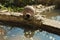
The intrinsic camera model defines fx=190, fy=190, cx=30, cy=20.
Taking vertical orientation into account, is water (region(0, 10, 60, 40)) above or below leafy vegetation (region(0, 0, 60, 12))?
below

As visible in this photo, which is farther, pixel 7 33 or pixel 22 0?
pixel 22 0

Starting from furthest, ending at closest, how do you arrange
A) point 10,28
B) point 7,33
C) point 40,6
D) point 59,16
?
point 40,6
point 59,16
point 10,28
point 7,33

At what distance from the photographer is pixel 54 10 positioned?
977cm

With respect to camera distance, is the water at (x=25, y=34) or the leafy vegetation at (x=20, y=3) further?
the leafy vegetation at (x=20, y=3)

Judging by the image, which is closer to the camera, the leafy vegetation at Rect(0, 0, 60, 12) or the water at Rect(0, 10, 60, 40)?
the water at Rect(0, 10, 60, 40)

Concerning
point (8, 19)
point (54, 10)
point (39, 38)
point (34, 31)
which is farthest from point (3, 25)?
point (54, 10)

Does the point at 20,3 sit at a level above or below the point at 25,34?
above

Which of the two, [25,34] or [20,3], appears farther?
[20,3]

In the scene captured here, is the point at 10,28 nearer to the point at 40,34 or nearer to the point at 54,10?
the point at 40,34

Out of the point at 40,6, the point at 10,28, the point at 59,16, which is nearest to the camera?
the point at 10,28

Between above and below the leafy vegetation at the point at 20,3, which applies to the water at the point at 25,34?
below

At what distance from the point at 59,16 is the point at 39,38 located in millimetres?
2839

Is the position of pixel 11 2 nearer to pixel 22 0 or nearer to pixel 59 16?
pixel 22 0

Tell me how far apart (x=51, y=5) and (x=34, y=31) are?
3557mm
